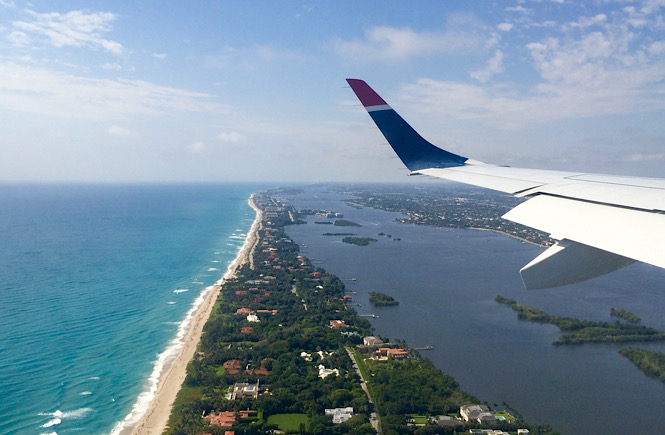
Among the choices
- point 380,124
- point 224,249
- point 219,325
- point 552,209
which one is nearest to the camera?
point 552,209

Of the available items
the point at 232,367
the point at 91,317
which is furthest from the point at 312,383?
the point at 91,317

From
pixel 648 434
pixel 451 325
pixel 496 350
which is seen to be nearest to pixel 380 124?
pixel 648 434

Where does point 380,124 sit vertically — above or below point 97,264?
above

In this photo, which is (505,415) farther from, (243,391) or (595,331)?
(595,331)

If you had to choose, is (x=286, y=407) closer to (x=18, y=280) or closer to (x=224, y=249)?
(x=18, y=280)

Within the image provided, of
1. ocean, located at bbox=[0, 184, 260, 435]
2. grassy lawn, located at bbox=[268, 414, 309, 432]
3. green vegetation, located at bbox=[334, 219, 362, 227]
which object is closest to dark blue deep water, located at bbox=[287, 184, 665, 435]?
grassy lawn, located at bbox=[268, 414, 309, 432]
